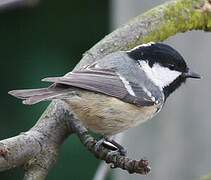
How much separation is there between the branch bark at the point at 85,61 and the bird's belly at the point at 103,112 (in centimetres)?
5

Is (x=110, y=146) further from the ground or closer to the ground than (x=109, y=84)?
closer to the ground

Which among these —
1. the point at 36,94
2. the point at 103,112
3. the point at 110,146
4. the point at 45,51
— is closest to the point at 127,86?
the point at 103,112

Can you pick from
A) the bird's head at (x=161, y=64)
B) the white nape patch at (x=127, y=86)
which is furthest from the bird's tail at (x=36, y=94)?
the bird's head at (x=161, y=64)

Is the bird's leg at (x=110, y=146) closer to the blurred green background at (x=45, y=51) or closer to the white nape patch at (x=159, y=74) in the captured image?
the white nape patch at (x=159, y=74)

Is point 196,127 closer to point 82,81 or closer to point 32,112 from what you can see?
point 32,112

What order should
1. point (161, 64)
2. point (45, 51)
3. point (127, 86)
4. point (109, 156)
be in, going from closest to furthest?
point (109, 156)
point (127, 86)
point (161, 64)
point (45, 51)

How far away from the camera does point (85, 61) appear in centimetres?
254

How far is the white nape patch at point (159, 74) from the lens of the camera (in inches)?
102

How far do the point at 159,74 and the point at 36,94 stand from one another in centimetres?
60

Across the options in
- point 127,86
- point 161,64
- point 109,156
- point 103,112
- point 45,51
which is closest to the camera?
point 109,156

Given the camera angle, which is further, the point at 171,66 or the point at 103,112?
the point at 171,66

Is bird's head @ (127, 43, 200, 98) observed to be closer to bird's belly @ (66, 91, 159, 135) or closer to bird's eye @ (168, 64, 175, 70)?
bird's eye @ (168, 64, 175, 70)

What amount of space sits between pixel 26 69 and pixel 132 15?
73 centimetres

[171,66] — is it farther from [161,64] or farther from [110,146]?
[110,146]
